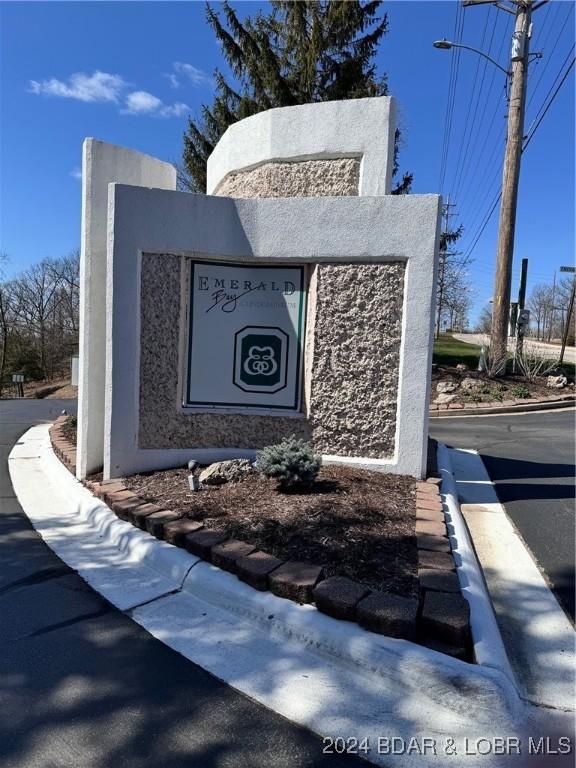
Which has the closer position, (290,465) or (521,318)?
(290,465)

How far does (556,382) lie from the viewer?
13.4m

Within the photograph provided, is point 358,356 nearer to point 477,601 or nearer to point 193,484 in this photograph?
point 193,484

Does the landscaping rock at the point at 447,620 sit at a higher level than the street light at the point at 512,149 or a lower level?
lower

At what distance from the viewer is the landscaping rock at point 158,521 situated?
145 inches

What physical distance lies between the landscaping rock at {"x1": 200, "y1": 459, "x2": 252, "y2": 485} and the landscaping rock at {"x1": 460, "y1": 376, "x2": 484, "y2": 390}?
9315mm

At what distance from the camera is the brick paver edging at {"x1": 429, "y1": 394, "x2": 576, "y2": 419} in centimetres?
1145

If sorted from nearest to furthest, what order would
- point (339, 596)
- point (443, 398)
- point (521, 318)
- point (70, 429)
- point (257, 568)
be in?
1. point (339, 596)
2. point (257, 568)
3. point (70, 429)
4. point (443, 398)
5. point (521, 318)

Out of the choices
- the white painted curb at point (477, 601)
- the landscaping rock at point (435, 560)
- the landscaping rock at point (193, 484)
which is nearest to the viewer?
the white painted curb at point (477, 601)

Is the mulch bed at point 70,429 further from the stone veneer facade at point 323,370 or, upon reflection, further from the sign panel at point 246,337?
the sign panel at point 246,337

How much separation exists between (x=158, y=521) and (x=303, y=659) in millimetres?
1649

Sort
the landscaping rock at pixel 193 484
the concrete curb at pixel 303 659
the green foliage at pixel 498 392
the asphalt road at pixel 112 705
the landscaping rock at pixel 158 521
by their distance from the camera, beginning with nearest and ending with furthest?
the asphalt road at pixel 112 705, the concrete curb at pixel 303 659, the landscaping rock at pixel 158 521, the landscaping rock at pixel 193 484, the green foliage at pixel 498 392

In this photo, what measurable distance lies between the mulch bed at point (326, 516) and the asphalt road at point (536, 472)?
995 millimetres

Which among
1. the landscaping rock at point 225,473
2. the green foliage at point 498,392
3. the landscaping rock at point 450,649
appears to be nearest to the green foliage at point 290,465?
the landscaping rock at point 225,473

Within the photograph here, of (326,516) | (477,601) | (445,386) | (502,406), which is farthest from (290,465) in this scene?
(445,386)
